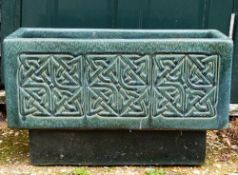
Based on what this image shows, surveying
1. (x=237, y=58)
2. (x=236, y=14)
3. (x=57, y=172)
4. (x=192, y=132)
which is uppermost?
(x=236, y=14)

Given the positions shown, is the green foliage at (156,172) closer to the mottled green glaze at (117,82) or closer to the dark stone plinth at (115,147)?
the dark stone plinth at (115,147)

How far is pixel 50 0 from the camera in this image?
4336mm

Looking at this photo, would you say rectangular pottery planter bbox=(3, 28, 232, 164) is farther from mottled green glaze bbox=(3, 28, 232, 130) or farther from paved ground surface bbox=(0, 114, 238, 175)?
paved ground surface bbox=(0, 114, 238, 175)

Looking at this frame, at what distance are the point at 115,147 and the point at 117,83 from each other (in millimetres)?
426

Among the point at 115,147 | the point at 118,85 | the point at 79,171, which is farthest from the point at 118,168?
the point at 118,85

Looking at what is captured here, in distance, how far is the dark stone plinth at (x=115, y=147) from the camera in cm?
358

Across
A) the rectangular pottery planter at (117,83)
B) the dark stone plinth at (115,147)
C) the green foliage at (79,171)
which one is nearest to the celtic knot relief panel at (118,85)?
the rectangular pottery planter at (117,83)

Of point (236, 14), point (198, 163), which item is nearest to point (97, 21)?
point (236, 14)

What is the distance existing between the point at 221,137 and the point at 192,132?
71 cm

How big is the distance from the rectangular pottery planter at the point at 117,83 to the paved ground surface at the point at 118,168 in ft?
0.88

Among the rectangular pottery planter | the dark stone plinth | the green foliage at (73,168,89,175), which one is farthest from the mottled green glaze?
the green foliage at (73,168,89,175)

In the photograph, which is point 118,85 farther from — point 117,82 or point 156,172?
point 156,172

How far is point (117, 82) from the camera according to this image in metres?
3.39

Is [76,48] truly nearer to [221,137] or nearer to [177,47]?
[177,47]
